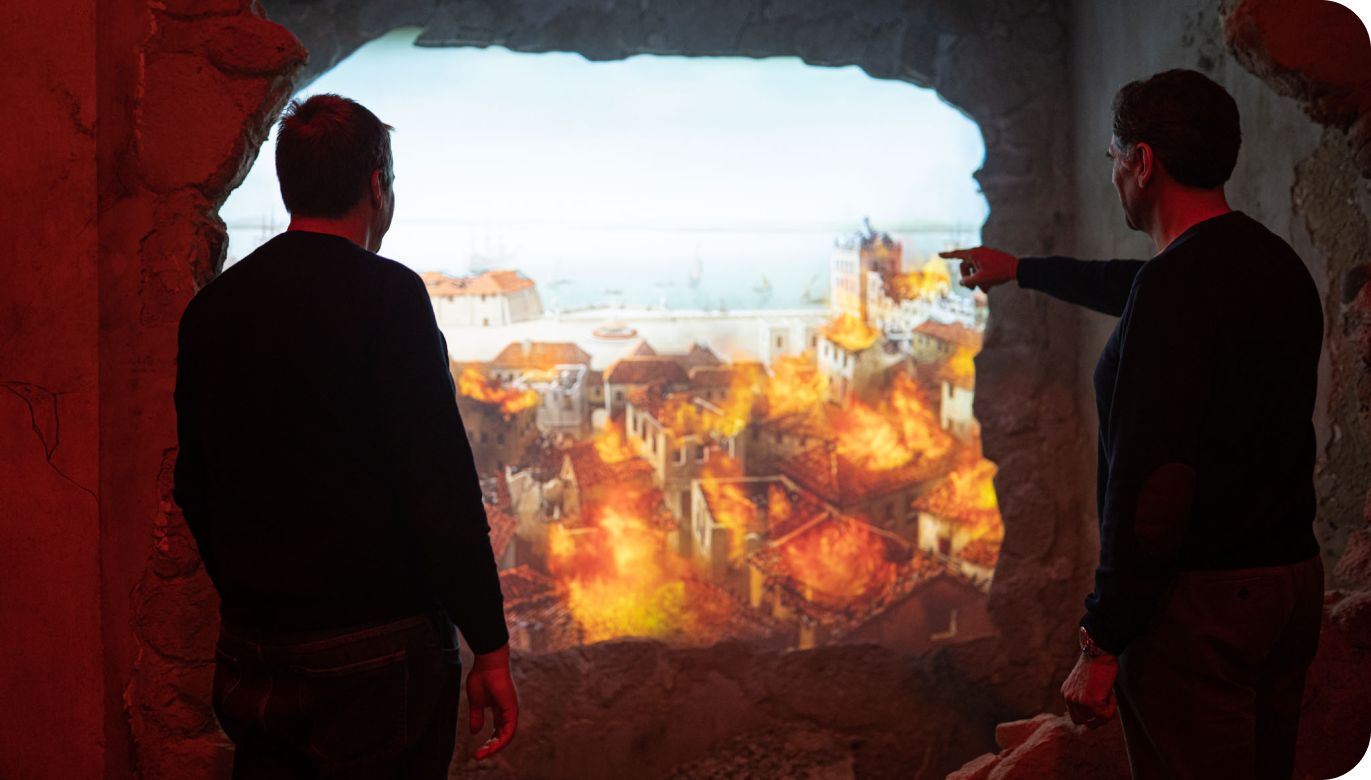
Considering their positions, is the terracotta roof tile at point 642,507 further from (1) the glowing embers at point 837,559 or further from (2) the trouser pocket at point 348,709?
(2) the trouser pocket at point 348,709

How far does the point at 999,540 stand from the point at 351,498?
289 cm

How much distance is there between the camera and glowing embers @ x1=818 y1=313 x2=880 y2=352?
356 cm

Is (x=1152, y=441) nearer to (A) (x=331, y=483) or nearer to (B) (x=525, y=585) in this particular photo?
(A) (x=331, y=483)

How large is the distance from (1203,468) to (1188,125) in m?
0.48

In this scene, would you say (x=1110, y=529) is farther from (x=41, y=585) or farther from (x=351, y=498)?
(x=41, y=585)

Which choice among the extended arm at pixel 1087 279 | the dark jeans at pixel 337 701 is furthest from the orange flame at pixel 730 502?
the dark jeans at pixel 337 701

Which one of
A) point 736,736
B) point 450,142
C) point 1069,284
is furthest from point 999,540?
point 450,142

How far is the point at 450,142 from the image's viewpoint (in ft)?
11.3

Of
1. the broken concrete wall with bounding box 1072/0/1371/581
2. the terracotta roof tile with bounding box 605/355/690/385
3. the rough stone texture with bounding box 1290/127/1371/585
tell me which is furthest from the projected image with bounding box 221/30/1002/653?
the rough stone texture with bounding box 1290/127/1371/585

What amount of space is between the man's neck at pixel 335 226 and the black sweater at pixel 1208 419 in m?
1.09

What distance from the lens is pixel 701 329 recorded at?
3611 mm

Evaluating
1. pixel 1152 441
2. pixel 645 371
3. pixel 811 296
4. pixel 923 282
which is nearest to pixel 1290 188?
pixel 1152 441

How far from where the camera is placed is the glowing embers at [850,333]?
3559 millimetres

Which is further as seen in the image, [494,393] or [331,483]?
[494,393]
